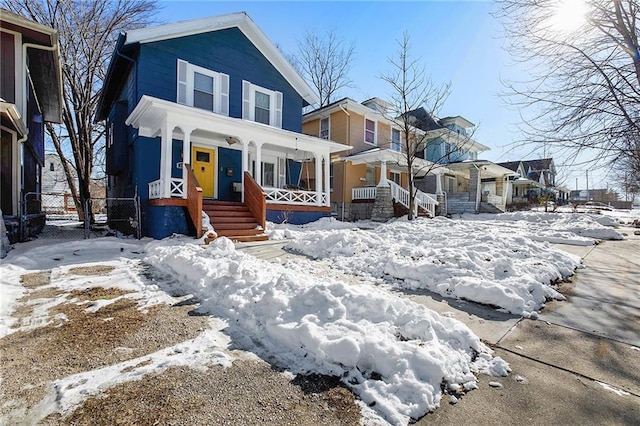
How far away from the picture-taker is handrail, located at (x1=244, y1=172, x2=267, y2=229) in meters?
9.34

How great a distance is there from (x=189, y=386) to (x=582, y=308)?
4535mm

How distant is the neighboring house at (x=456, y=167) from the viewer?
2147 centimetres

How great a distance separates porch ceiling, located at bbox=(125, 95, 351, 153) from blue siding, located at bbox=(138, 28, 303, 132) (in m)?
1.26

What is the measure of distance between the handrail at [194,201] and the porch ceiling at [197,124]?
5.03ft

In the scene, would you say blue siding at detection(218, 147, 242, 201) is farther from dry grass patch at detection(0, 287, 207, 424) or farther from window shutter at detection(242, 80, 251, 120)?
dry grass patch at detection(0, 287, 207, 424)

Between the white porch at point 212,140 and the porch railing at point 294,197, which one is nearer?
the white porch at point 212,140

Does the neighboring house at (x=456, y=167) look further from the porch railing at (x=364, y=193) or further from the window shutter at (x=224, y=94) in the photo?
the window shutter at (x=224, y=94)

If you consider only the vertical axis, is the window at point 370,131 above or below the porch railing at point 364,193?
above

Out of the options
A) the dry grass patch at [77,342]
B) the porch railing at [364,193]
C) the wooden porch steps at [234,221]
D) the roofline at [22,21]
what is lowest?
the dry grass patch at [77,342]

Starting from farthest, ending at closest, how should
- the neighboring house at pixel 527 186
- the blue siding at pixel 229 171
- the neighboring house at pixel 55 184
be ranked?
1. the neighboring house at pixel 527 186
2. the neighboring house at pixel 55 184
3. the blue siding at pixel 229 171

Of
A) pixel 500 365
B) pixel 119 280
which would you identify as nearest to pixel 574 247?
pixel 500 365

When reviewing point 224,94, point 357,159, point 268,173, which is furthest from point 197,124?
point 357,159

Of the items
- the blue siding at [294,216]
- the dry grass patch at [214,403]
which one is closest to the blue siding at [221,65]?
the blue siding at [294,216]

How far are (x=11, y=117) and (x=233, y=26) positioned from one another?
814cm
